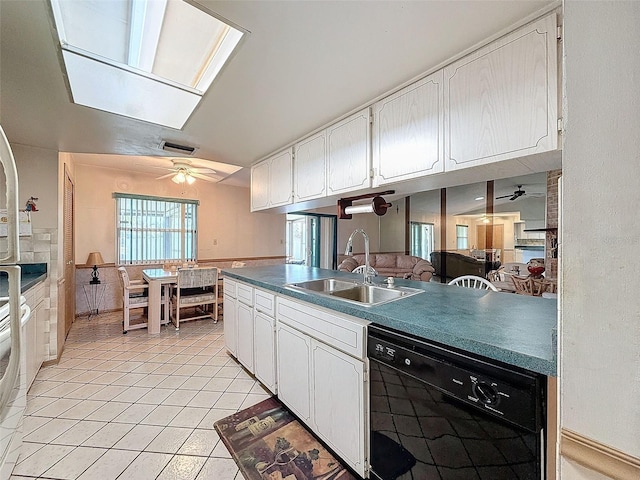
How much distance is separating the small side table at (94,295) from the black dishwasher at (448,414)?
4.93 meters

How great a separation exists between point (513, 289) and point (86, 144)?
218 inches

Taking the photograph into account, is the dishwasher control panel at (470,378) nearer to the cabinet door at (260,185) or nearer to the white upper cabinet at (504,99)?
the white upper cabinet at (504,99)

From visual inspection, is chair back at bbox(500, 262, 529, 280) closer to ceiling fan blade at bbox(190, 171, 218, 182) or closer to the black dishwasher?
the black dishwasher

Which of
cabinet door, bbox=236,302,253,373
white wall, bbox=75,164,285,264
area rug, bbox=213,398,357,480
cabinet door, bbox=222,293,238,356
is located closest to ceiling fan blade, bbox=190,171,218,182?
white wall, bbox=75,164,285,264

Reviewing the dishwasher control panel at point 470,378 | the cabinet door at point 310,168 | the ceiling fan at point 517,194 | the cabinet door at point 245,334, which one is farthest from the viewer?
the ceiling fan at point 517,194

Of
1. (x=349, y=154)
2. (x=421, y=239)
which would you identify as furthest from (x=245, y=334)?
(x=421, y=239)

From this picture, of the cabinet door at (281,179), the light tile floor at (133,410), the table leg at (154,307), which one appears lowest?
the light tile floor at (133,410)

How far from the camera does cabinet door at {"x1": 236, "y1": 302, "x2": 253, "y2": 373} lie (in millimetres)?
2463

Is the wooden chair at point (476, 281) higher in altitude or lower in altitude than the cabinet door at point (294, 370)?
higher

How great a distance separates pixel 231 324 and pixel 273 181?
155cm

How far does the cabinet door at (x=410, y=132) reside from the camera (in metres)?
1.54

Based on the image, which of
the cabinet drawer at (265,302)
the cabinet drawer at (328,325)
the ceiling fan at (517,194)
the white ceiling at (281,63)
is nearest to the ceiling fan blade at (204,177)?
the white ceiling at (281,63)

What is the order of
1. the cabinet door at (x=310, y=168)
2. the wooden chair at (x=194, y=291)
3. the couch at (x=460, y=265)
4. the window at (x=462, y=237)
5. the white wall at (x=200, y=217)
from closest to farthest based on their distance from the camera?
the cabinet door at (x=310, y=168), the wooden chair at (x=194, y=291), the white wall at (x=200, y=217), the couch at (x=460, y=265), the window at (x=462, y=237)

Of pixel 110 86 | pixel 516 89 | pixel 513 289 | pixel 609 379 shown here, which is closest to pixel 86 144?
pixel 110 86
